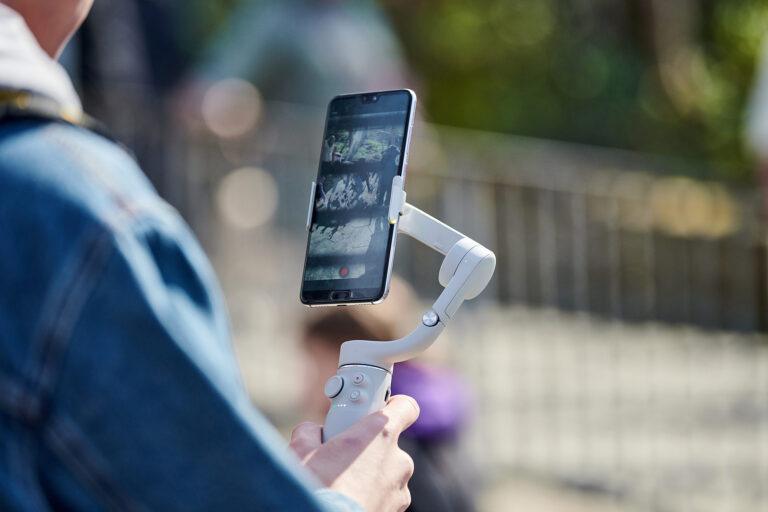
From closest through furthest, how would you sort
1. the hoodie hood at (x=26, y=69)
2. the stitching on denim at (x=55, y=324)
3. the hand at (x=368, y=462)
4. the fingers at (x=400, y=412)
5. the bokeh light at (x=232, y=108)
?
the stitching on denim at (x=55, y=324)
the hoodie hood at (x=26, y=69)
the hand at (x=368, y=462)
the fingers at (x=400, y=412)
the bokeh light at (x=232, y=108)

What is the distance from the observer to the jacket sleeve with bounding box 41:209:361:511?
115cm

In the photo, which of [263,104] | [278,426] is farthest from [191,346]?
[263,104]

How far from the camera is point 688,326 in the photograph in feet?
23.9

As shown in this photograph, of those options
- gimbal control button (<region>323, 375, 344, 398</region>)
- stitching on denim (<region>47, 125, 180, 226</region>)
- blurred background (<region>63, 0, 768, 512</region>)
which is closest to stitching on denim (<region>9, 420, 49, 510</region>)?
stitching on denim (<region>47, 125, 180, 226</region>)

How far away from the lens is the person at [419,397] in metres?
3.97

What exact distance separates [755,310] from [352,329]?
3802mm

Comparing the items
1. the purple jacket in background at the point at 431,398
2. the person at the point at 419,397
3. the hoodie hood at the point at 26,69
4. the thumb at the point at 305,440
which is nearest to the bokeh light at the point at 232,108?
the person at the point at 419,397

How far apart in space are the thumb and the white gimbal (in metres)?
0.01

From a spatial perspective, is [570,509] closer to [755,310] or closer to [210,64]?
[755,310]

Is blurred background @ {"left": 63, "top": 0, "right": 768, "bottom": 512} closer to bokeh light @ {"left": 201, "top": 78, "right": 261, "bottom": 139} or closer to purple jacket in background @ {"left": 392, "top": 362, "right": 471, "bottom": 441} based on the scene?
bokeh light @ {"left": 201, "top": 78, "right": 261, "bottom": 139}

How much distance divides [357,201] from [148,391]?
0.63 m

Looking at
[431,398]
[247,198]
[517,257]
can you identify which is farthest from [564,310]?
[431,398]

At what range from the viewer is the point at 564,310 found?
716 centimetres

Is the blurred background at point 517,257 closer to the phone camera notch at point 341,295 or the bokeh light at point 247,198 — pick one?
the bokeh light at point 247,198
